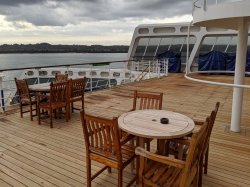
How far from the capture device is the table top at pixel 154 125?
2146mm

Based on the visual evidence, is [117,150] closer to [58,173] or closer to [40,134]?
[58,173]

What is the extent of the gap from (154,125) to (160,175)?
1.79 feet

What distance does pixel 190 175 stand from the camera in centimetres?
191

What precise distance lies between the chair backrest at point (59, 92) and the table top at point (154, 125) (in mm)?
2090

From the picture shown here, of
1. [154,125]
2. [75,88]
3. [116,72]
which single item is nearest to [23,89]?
[75,88]

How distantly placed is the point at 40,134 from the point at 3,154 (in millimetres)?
780

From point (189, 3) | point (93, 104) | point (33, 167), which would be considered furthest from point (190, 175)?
point (93, 104)

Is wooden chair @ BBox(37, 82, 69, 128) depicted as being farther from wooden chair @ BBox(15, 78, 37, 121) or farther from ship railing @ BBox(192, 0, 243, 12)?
ship railing @ BBox(192, 0, 243, 12)

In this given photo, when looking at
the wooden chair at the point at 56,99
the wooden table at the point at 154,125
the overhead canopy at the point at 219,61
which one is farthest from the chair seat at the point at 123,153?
the overhead canopy at the point at 219,61

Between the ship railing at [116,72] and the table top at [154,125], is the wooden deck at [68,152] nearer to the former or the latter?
the table top at [154,125]

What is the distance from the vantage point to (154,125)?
2.36 meters

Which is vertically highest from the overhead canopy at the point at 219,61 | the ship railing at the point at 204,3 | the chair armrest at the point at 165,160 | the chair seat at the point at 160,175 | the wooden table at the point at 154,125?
the ship railing at the point at 204,3

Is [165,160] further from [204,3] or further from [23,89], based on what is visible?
[23,89]

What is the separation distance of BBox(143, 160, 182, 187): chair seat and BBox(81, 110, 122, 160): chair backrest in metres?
0.31
